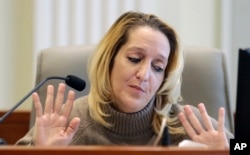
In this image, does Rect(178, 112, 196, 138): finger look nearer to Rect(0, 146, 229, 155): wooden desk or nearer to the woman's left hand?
the woman's left hand

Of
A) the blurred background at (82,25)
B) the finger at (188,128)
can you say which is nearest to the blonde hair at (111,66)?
the finger at (188,128)

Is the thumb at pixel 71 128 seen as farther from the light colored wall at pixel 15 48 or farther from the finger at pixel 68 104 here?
the light colored wall at pixel 15 48

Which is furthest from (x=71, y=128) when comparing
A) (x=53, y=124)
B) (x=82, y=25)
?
(x=82, y=25)

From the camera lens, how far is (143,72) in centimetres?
145

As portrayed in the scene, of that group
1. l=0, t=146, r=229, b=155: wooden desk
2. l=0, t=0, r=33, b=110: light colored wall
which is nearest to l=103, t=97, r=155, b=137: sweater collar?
l=0, t=146, r=229, b=155: wooden desk

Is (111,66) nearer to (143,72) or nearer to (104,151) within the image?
(143,72)

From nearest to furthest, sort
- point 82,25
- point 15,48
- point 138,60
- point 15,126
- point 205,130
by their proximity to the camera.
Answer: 1. point 205,130
2. point 138,60
3. point 15,126
4. point 82,25
5. point 15,48

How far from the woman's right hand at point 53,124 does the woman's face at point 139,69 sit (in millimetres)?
174

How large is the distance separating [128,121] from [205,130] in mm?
266

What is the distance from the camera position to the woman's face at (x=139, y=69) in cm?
146

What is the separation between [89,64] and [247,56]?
35.7 inches

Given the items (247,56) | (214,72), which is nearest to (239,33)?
(214,72)

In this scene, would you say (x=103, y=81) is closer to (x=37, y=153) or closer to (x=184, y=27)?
(x=37, y=153)

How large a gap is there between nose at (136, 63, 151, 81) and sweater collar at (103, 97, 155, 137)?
131 mm
